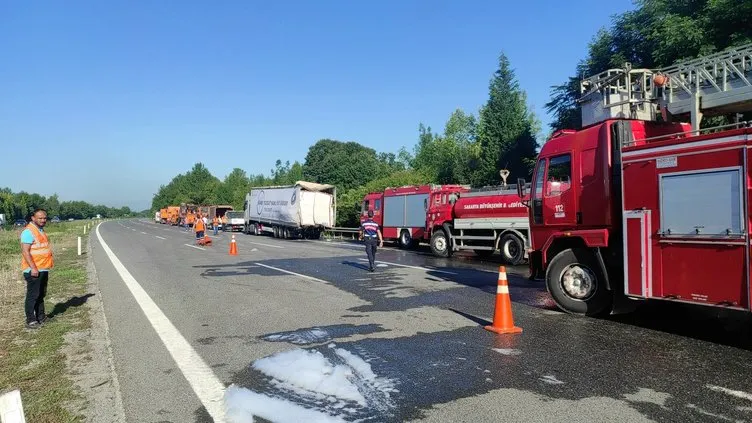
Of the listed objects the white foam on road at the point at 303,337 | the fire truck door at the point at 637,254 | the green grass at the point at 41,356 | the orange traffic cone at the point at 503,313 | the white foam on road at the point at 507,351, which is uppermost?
the fire truck door at the point at 637,254

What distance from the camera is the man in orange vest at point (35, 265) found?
7875 millimetres

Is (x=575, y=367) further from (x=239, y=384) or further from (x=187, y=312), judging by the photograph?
(x=187, y=312)

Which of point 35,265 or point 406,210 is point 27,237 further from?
point 406,210

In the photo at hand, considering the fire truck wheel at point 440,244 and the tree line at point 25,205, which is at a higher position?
the tree line at point 25,205

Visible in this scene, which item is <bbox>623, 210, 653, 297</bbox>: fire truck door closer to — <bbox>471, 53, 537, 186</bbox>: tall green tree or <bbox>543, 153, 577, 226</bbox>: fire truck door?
<bbox>543, 153, 577, 226</bbox>: fire truck door

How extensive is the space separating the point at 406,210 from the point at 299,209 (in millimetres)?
11470

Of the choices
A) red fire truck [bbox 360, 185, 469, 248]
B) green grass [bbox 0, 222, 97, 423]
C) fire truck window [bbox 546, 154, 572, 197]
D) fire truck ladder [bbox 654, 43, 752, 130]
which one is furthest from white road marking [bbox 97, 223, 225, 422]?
red fire truck [bbox 360, 185, 469, 248]

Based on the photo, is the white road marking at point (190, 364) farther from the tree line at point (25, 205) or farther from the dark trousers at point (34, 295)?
the tree line at point (25, 205)

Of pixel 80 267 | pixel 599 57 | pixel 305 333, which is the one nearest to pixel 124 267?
pixel 80 267

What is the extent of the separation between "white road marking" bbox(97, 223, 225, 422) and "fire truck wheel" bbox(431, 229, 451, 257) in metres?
12.8

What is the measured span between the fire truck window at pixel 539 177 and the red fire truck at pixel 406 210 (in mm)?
12096

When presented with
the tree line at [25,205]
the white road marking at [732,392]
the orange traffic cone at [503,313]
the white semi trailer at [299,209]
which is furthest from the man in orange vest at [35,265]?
the tree line at [25,205]

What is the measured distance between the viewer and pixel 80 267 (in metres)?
16.9

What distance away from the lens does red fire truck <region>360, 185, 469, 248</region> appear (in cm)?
2298
